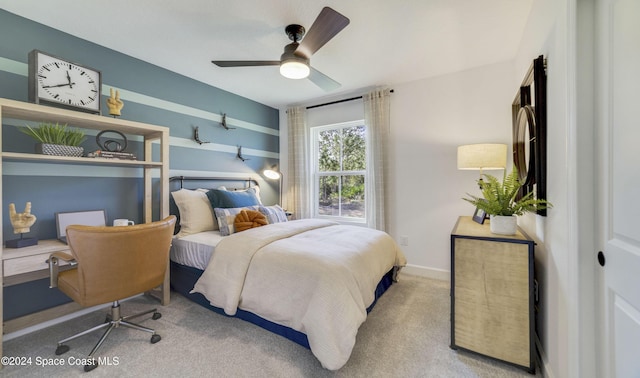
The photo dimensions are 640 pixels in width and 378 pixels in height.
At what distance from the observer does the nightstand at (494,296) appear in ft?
5.08

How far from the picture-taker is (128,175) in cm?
266

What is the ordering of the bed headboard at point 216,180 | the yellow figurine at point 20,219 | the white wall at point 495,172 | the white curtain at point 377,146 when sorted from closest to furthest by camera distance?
the white wall at point 495,172 → the yellow figurine at point 20,219 → the bed headboard at point 216,180 → the white curtain at point 377,146

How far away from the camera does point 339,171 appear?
4043 millimetres

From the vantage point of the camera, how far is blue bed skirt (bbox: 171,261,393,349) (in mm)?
1799

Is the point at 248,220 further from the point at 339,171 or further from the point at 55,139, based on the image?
the point at 339,171

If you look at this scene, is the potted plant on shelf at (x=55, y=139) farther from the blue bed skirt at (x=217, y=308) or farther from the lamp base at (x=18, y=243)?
the blue bed skirt at (x=217, y=308)

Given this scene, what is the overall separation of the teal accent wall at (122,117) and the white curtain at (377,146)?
1.85 m

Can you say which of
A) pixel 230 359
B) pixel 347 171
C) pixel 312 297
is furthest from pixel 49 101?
pixel 347 171

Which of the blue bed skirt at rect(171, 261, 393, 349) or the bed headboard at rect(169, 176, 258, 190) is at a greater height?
the bed headboard at rect(169, 176, 258, 190)

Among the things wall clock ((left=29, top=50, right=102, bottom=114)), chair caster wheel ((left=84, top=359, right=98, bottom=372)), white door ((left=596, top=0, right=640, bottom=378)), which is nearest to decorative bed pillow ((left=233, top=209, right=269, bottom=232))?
chair caster wheel ((left=84, top=359, right=98, bottom=372))

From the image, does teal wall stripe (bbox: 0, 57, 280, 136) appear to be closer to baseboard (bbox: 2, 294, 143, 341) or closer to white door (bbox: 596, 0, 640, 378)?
baseboard (bbox: 2, 294, 143, 341)

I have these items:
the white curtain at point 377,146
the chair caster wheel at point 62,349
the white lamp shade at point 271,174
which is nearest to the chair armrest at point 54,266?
the chair caster wheel at point 62,349

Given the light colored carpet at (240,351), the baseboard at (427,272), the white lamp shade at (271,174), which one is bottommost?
the light colored carpet at (240,351)

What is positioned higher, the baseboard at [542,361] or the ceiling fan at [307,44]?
the ceiling fan at [307,44]
